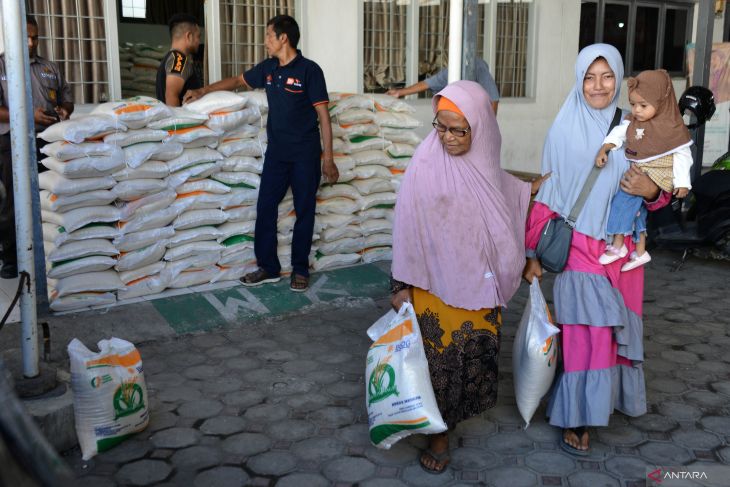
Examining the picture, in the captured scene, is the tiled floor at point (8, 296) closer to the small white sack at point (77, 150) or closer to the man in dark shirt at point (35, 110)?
the man in dark shirt at point (35, 110)

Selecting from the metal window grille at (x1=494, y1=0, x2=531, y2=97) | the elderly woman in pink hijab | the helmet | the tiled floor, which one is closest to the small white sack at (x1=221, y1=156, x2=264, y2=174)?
the tiled floor

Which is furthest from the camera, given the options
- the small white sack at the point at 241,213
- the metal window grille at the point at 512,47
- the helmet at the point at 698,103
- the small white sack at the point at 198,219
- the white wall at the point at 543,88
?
the white wall at the point at 543,88

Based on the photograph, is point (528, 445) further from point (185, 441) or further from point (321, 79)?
point (321, 79)

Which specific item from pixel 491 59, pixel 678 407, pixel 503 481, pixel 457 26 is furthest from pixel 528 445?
pixel 491 59

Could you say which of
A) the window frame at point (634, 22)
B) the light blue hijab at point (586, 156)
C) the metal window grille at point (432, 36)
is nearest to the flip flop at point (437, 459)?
the light blue hijab at point (586, 156)

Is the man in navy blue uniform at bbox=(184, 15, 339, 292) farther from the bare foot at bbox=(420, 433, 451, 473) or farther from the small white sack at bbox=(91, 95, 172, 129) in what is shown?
the bare foot at bbox=(420, 433, 451, 473)

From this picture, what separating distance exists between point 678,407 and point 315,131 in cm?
293

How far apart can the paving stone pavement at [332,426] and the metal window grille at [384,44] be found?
14.1 feet

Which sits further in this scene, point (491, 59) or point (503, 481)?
point (491, 59)

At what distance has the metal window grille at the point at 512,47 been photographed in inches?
376

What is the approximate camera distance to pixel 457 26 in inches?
170

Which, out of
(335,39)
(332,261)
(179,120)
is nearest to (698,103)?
(332,261)

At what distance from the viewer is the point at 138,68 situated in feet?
32.5

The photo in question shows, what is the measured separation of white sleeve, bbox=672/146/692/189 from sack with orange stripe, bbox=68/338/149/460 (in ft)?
7.74
